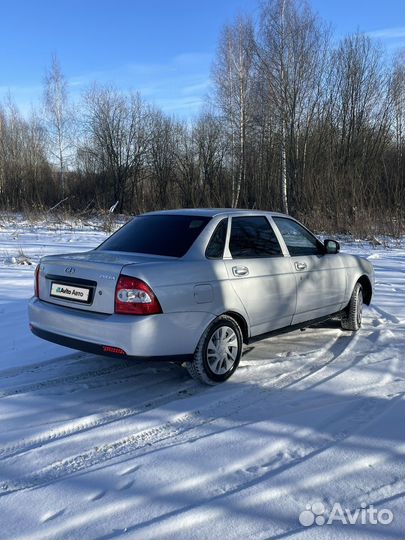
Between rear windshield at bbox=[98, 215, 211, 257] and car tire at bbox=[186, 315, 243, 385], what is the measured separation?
77 cm

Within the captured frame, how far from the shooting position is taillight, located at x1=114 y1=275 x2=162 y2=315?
12.5ft

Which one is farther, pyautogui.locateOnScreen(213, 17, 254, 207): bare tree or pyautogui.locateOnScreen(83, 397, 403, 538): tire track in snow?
pyautogui.locateOnScreen(213, 17, 254, 207): bare tree

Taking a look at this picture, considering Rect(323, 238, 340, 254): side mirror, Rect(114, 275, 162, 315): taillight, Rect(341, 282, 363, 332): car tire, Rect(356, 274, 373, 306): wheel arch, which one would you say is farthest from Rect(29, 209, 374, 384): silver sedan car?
Rect(356, 274, 373, 306): wheel arch

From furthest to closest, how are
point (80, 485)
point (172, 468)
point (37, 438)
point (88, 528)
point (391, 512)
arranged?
point (37, 438), point (172, 468), point (80, 485), point (391, 512), point (88, 528)

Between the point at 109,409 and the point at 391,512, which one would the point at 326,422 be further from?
the point at 109,409

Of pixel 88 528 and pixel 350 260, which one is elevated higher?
pixel 350 260

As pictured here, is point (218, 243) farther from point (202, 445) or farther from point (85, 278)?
point (202, 445)

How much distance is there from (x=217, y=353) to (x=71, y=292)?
1.43m

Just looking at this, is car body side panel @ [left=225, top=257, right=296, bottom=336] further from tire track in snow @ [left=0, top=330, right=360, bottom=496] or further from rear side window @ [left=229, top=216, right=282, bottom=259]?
tire track in snow @ [left=0, top=330, right=360, bottom=496]

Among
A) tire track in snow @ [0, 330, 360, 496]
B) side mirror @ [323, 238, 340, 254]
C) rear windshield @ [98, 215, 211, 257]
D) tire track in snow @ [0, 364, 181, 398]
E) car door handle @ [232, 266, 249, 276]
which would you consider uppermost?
rear windshield @ [98, 215, 211, 257]

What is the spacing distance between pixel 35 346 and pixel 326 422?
3356mm

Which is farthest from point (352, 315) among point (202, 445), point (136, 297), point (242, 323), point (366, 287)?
point (202, 445)

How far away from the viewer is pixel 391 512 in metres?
2.55

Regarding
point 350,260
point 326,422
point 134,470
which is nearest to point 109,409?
point 134,470
